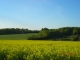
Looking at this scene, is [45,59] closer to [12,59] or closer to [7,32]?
[12,59]

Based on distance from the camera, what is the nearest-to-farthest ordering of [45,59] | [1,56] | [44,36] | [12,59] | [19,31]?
[45,59] → [12,59] → [1,56] → [44,36] → [19,31]

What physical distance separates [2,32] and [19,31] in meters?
9.91

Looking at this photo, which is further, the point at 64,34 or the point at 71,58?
the point at 64,34

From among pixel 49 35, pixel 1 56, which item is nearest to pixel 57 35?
pixel 49 35

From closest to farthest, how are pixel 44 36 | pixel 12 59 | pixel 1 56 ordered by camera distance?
1. pixel 12 59
2. pixel 1 56
3. pixel 44 36

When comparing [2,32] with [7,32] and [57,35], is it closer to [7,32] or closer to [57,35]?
[7,32]

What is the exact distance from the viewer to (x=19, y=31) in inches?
3910

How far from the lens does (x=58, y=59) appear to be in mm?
17531

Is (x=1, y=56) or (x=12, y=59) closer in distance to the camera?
(x=12, y=59)

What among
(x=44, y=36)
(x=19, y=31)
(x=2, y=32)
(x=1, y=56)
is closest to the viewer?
(x=1, y=56)

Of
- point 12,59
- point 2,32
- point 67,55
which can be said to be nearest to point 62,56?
point 67,55

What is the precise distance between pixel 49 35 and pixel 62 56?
59926mm

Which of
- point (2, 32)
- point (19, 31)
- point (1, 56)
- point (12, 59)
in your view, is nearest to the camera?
point (12, 59)

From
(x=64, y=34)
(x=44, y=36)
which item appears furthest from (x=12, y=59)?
(x=64, y=34)
